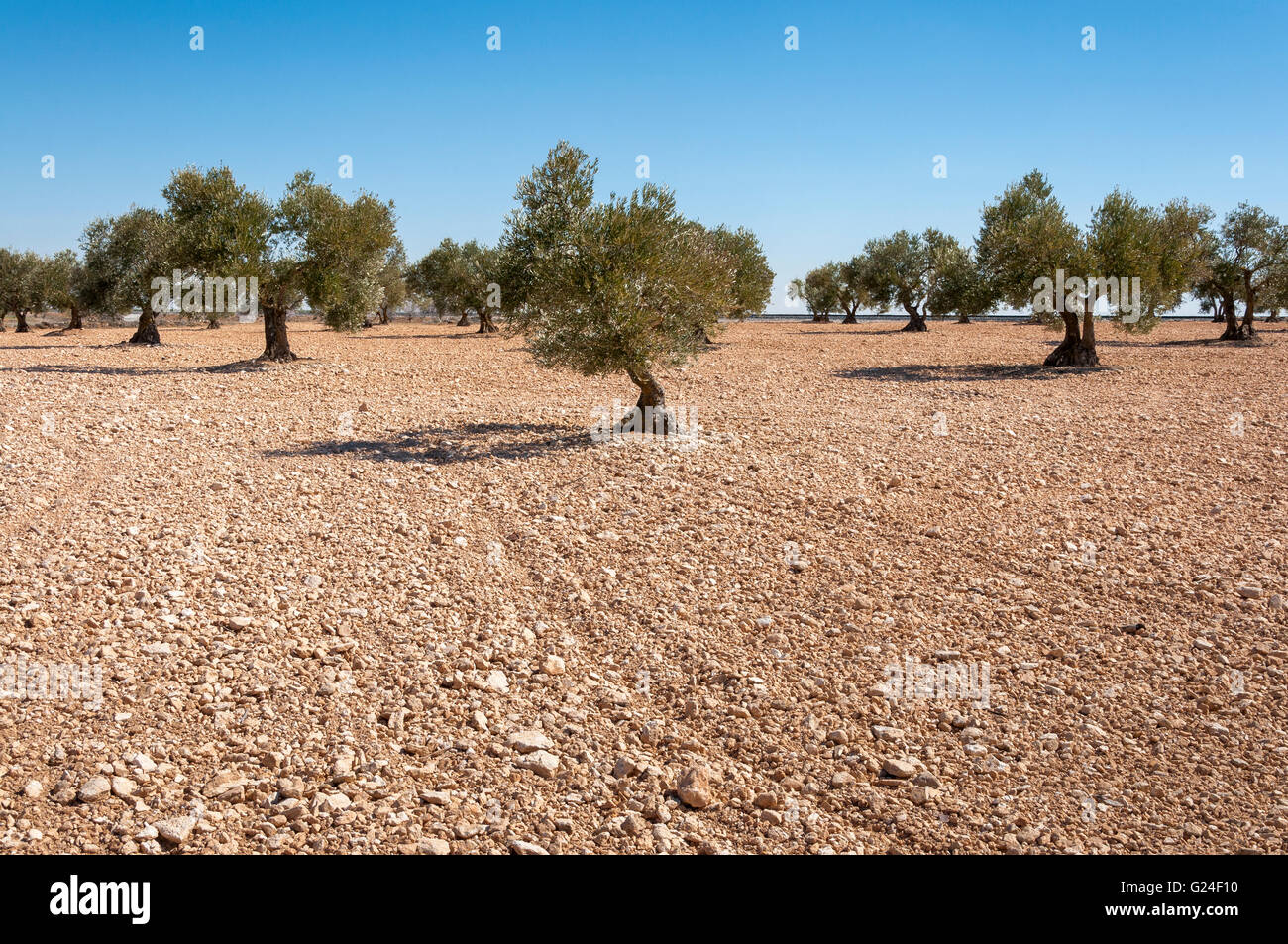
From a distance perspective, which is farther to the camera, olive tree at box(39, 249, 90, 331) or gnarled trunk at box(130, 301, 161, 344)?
olive tree at box(39, 249, 90, 331)

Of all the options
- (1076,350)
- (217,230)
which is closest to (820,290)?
(1076,350)

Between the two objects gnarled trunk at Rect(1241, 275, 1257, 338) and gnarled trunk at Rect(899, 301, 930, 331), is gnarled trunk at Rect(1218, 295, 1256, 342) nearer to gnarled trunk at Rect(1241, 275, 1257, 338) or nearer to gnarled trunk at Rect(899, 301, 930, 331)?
gnarled trunk at Rect(1241, 275, 1257, 338)

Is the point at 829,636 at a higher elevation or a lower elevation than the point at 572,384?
lower

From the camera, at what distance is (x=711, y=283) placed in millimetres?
16422

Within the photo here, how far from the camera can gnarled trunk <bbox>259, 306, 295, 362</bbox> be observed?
1134 inches

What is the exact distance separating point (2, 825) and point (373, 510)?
260 inches

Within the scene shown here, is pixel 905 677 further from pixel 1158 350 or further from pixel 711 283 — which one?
pixel 1158 350

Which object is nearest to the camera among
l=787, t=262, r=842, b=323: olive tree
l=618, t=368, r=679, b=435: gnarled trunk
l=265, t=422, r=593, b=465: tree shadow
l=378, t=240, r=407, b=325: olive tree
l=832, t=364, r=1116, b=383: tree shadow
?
l=265, t=422, r=593, b=465: tree shadow

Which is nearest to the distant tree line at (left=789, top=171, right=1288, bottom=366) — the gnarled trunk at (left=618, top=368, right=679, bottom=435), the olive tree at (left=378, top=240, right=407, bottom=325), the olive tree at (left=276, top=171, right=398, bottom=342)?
the gnarled trunk at (left=618, top=368, right=679, bottom=435)

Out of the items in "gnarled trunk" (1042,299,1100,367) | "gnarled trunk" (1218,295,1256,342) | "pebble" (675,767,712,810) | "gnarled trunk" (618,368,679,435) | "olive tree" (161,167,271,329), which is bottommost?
"pebble" (675,767,712,810)

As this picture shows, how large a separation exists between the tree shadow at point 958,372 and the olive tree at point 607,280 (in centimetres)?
1101

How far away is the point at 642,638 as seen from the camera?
8070mm

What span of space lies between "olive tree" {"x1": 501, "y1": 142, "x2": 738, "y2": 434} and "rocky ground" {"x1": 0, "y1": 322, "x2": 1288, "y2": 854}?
1848mm

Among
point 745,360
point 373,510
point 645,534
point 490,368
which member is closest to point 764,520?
point 645,534
